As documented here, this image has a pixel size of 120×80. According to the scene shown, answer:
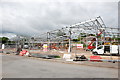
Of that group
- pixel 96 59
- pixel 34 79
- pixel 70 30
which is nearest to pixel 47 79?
pixel 34 79

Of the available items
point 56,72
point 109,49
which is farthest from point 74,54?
point 56,72

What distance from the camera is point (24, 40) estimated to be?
50.9 meters

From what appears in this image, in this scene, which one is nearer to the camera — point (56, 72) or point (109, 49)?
point (56, 72)

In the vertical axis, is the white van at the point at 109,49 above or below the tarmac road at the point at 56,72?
above

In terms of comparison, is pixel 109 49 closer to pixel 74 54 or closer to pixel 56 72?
pixel 74 54

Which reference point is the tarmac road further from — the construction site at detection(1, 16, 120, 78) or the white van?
the white van

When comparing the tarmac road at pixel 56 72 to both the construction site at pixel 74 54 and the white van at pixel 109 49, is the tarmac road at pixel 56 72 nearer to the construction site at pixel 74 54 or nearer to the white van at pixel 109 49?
the construction site at pixel 74 54

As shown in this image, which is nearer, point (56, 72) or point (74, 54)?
point (56, 72)

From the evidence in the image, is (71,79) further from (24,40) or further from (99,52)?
(24,40)

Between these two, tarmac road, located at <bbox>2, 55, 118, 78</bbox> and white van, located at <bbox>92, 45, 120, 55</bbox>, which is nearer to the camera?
tarmac road, located at <bbox>2, 55, 118, 78</bbox>

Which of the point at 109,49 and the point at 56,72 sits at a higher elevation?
the point at 109,49

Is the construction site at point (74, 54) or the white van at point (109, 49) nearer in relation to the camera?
the construction site at point (74, 54)

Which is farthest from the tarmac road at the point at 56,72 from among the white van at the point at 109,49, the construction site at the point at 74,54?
the white van at the point at 109,49

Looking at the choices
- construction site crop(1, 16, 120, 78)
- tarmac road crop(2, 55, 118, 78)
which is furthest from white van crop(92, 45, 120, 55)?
tarmac road crop(2, 55, 118, 78)
